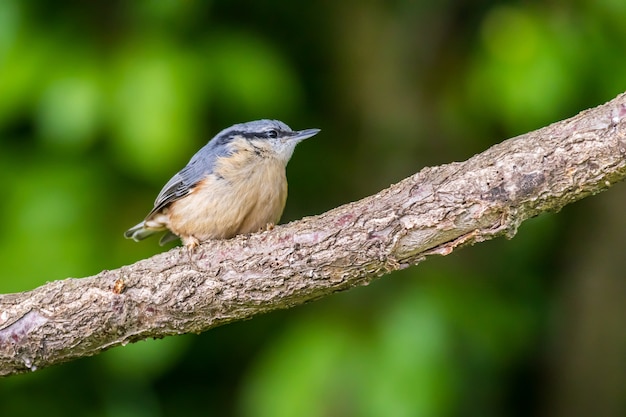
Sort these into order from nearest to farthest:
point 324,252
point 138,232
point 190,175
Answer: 1. point 324,252
2. point 190,175
3. point 138,232

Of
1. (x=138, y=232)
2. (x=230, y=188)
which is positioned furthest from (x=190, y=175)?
(x=138, y=232)

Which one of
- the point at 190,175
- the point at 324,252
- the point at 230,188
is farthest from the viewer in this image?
the point at 190,175

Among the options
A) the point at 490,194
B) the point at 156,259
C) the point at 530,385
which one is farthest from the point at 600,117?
the point at 530,385

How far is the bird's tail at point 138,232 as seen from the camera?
13.3 feet

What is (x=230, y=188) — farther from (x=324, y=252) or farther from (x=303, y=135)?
(x=324, y=252)

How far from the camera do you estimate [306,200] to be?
4.81 meters

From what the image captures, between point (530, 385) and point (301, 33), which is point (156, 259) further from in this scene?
point (530, 385)

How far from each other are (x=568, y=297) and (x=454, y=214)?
2359 millimetres

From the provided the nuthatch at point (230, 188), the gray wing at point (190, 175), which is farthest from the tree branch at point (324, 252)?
the gray wing at point (190, 175)

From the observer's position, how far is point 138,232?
4105mm

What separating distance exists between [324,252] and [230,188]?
3.44 ft

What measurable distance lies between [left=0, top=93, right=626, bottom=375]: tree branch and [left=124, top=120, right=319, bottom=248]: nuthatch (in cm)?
45

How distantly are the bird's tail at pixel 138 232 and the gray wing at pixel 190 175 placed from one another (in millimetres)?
88

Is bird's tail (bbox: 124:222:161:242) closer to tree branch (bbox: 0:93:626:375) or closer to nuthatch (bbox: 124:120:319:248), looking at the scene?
nuthatch (bbox: 124:120:319:248)
